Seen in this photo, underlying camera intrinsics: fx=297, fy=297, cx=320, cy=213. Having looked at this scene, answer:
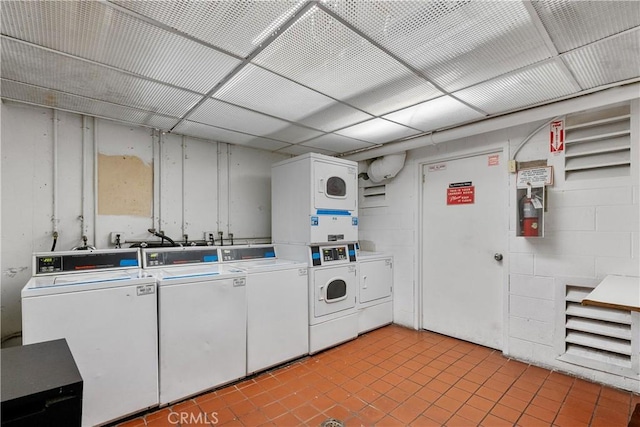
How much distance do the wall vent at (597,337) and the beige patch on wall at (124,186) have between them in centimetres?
440

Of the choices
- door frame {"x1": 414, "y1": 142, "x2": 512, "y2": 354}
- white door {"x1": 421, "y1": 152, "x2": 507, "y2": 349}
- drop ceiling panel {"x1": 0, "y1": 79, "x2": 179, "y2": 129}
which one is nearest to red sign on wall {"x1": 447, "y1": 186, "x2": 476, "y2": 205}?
white door {"x1": 421, "y1": 152, "x2": 507, "y2": 349}

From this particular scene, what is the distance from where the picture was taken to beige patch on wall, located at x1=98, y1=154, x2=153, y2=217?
3.05 meters

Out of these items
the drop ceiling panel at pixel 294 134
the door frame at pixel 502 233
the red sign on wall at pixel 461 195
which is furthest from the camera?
the red sign on wall at pixel 461 195

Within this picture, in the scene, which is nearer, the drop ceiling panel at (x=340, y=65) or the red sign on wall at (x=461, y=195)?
the drop ceiling panel at (x=340, y=65)

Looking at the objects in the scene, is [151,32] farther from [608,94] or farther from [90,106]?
[608,94]

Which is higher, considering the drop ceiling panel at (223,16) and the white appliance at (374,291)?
the drop ceiling panel at (223,16)

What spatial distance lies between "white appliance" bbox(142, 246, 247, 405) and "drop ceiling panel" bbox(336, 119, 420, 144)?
2.04 m

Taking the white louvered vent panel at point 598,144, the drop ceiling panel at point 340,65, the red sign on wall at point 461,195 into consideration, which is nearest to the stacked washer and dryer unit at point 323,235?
the drop ceiling panel at point 340,65

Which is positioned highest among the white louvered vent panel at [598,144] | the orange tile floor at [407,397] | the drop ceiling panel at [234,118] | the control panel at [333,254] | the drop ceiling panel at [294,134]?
the drop ceiling panel at [234,118]

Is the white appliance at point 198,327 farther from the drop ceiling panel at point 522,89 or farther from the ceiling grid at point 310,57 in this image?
the drop ceiling panel at point 522,89

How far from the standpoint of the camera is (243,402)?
2389mm

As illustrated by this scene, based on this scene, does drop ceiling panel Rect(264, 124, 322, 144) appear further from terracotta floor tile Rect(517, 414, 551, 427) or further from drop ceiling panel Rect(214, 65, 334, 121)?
terracotta floor tile Rect(517, 414, 551, 427)

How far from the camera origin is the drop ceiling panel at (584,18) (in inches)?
60.4

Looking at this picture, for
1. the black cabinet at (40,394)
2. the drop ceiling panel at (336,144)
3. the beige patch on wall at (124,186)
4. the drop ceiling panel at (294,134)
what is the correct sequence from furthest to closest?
the drop ceiling panel at (336,144) → the drop ceiling panel at (294,134) → the beige patch on wall at (124,186) → the black cabinet at (40,394)
